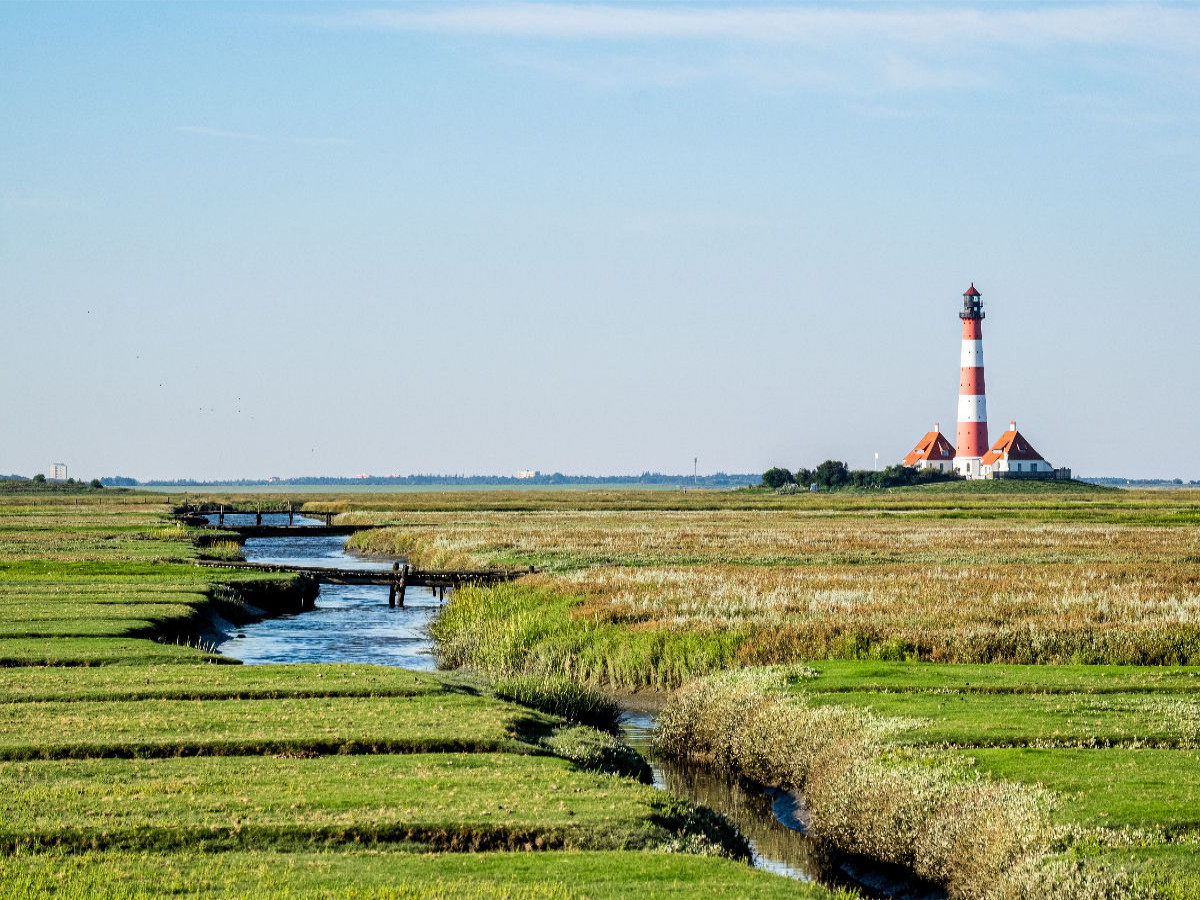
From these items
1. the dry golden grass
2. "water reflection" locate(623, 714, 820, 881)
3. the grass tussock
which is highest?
the dry golden grass

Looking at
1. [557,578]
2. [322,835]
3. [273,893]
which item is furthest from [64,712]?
[557,578]

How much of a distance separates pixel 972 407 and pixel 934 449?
99.2 feet

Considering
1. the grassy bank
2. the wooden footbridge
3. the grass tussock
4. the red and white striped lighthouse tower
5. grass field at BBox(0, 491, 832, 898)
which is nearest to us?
grass field at BBox(0, 491, 832, 898)

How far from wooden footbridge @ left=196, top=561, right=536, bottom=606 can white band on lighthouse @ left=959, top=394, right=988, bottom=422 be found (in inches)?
4549

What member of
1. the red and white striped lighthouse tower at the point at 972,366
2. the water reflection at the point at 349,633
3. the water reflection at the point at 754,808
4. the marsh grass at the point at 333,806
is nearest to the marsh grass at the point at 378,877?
the marsh grass at the point at 333,806

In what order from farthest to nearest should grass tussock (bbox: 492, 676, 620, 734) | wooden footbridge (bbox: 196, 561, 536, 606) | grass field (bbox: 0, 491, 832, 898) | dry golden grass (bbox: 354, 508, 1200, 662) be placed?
wooden footbridge (bbox: 196, 561, 536, 606)
dry golden grass (bbox: 354, 508, 1200, 662)
grass tussock (bbox: 492, 676, 620, 734)
grass field (bbox: 0, 491, 832, 898)

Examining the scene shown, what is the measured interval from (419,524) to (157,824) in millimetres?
82922

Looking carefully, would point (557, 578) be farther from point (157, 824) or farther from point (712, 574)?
point (157, 824)

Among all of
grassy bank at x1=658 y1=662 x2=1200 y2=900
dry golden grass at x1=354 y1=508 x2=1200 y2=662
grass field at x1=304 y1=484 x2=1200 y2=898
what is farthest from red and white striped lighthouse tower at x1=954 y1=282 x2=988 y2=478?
grassy bank at x1=658 y1=662 x2=1200 y2=900

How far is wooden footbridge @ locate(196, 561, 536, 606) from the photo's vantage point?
5009cm

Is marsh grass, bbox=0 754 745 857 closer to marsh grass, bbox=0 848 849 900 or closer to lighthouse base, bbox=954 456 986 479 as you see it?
marsh grass, bbox=0 848 849 900

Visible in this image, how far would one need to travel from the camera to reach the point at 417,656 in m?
35.8

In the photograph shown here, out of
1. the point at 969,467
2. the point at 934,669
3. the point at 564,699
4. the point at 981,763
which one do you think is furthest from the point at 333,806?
the point at 969,467

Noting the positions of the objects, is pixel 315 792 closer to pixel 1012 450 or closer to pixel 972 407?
pixel 972 407
